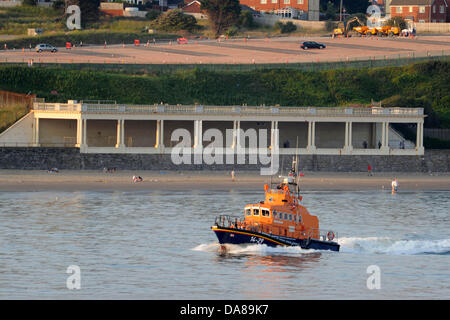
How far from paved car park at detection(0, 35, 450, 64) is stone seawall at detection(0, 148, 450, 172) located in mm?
37329

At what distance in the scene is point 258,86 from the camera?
439 ft

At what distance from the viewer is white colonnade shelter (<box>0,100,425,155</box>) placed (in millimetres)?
100875

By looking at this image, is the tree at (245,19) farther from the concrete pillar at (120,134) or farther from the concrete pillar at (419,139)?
the concrete pillar at (120,134)

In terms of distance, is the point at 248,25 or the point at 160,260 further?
the point at 248,25

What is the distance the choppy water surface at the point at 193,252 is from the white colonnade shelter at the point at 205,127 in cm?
1519

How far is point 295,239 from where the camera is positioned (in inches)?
2446

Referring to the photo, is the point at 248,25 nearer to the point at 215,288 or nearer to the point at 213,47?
the point at 213,47

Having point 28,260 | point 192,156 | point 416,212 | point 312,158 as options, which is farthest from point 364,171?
point 28,260

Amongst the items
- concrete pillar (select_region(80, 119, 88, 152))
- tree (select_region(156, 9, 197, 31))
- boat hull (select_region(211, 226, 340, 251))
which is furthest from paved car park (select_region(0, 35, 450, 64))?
boat hull (select_region(211, 226, 340, 251))

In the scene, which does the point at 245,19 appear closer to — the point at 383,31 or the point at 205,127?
the point at 383,31

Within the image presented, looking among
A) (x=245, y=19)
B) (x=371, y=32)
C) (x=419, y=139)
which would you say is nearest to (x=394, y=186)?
(x=419, y=139)

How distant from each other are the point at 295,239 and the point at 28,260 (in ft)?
52.0

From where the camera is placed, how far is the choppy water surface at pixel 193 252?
5150cm

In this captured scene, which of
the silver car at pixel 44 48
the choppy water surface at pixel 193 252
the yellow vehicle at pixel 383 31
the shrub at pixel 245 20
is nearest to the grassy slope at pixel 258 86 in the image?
the silver car at pixel 44 48
